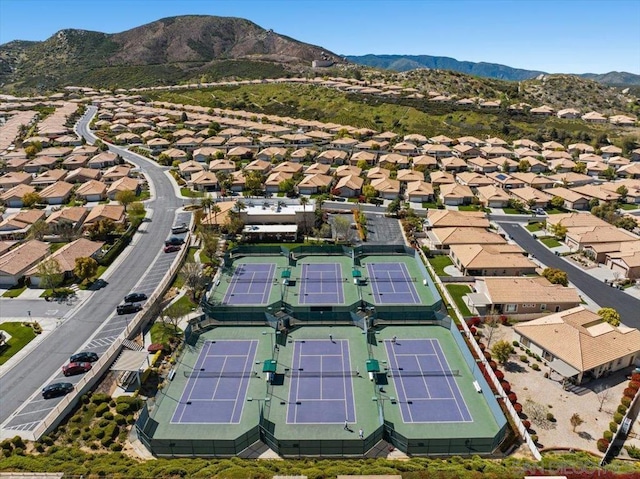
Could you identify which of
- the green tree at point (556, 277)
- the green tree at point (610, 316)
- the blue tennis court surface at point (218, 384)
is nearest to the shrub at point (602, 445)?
the green tree at point (610, 316)

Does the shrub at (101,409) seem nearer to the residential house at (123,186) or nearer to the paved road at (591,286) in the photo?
the paved road at (591,286)

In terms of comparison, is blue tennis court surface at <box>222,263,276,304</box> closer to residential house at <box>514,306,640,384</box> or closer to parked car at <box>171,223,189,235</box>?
parked car at <box>171,223,189,235</box>

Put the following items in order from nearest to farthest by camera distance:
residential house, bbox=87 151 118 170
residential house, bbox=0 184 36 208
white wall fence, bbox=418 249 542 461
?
white wall fence, bbox=418 249 542 461 → residential house, bbox=0 184 36 208 → residential house, bbox=87 151 118 170

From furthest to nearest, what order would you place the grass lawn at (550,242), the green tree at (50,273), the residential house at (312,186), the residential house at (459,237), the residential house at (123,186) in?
1. the residential house at (312,186)
2. the residential house at (123,186)
3. the grass lawn at (550,242)
4. the residential house at (459,237)
5. the green tree at (50,273)

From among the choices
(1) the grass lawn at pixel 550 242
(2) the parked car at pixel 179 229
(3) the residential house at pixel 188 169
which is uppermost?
(3) the residential house at pixel 188 169

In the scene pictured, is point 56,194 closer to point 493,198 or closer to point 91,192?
point 91,192

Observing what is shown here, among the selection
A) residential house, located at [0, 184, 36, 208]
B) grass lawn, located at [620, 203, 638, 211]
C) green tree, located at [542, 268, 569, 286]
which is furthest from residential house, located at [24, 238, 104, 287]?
grass lawn, located at [620, 203, 638, 211]
